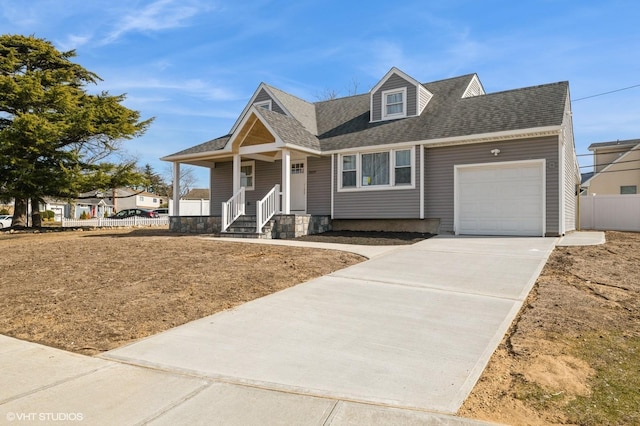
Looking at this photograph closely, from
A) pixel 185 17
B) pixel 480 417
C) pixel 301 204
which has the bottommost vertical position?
pixel 480 417

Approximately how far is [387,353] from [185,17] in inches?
423

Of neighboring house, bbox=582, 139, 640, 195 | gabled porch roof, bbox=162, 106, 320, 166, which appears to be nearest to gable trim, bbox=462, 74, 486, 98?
gabled porch roof, bbox=162, 106, 320, 166

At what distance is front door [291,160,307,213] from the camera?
16.3 metres

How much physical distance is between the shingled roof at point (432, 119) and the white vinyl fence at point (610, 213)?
25.2 feet

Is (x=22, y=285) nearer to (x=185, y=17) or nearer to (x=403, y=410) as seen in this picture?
(x=403, y=410)

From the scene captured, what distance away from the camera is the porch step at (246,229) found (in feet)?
44.3

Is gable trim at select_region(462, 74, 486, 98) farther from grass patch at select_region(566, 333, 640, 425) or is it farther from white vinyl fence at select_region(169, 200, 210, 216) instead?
white vinyl fence at select_region(169, 200, 210, 216)

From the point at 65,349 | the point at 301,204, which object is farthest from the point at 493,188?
the point at 65,349

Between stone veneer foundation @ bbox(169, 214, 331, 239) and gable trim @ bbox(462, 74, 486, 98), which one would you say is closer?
stone veneer foundation @ bbox(169, 214, 331, 239)

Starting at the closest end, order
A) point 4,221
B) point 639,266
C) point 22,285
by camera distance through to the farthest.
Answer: point 22,285, point 639,266, point 4,221

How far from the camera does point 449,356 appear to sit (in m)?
3.80

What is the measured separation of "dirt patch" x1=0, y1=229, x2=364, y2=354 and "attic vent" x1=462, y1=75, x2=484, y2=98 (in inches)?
406

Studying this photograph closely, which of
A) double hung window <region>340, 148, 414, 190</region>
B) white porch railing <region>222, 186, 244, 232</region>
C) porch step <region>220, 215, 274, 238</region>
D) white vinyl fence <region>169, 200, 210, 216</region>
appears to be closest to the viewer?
porch step <region>220, 215, 274, 238</region>

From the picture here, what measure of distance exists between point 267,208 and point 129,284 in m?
7.60
